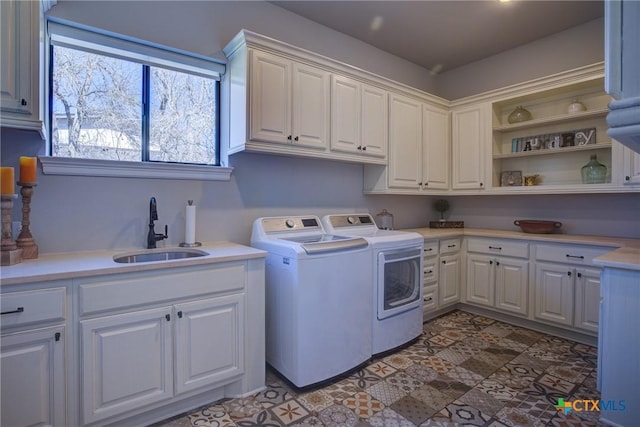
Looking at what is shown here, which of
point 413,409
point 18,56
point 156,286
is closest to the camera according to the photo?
point 18,56

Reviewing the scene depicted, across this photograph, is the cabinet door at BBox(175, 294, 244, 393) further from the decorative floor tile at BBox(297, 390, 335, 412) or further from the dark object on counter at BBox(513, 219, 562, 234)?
the dark object on counter at BBox(513, 219, 562, 234)

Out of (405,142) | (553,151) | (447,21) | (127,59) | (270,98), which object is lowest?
(553,151)

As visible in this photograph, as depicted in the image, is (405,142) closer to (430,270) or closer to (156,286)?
(430,270)

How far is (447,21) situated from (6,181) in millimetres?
3456

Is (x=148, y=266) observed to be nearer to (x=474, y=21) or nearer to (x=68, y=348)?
(x=68, y=348)

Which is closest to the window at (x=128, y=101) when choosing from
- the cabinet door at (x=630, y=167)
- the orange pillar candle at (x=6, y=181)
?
the orange pillar candle at (x=6, y=181)

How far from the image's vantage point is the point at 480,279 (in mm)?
3365

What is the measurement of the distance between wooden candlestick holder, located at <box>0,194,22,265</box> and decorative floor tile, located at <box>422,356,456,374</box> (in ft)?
8.42

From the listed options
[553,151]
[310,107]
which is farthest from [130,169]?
[553,151]

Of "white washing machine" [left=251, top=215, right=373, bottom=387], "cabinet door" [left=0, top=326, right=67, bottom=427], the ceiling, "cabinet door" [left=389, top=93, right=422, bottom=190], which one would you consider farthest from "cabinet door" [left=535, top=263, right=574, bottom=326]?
"cabinet door" [left=0, top=326, right=67, bottom=427]

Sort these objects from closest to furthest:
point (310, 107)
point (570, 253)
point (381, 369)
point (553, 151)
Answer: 1. point (381, 369)
2. point (310, 107)
3. point (570, 253)
4. point (553, 151)

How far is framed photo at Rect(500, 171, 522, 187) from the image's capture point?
3523 mm

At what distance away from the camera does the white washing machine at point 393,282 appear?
8.07 feet

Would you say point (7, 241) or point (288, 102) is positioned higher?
point (288, 102)
